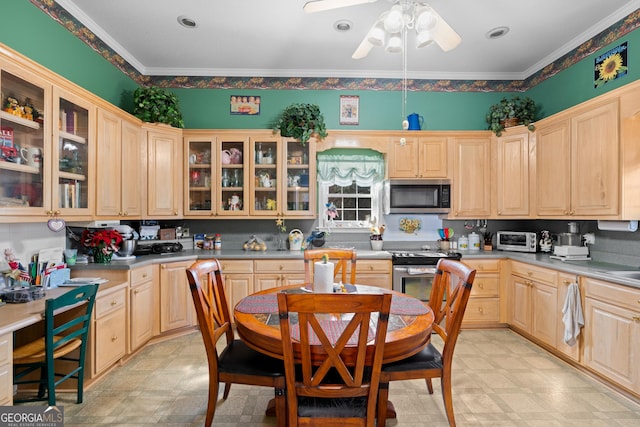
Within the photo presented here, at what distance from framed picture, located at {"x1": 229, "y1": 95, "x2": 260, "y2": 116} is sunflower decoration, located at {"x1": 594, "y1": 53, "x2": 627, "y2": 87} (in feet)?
12.0

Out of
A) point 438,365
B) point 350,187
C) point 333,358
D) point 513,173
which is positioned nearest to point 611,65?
point 513,173

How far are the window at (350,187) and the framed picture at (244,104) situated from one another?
1.03 metres

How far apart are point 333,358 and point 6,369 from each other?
165 cm

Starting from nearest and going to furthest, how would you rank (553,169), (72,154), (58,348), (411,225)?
(58,348)
(72,154)
(553,169)
(411,225)

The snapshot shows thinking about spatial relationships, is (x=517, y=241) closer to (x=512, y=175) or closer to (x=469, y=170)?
(x=512, y=175)

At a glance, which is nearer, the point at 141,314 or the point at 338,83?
the point at 141,314

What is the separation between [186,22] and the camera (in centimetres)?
312

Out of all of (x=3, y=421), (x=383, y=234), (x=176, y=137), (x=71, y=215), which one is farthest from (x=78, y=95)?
(x=383, y=234)

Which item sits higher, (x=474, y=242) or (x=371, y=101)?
(x=371, y=101)

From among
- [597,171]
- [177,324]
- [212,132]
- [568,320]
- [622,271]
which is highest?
[212,132]

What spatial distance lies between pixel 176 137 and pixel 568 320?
4.24 m

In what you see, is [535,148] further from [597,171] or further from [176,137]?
[176,137]

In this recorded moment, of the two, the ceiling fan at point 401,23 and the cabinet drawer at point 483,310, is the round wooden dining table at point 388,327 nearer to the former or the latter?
the ceiling fan at point 401,23

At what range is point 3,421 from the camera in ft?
5.56
